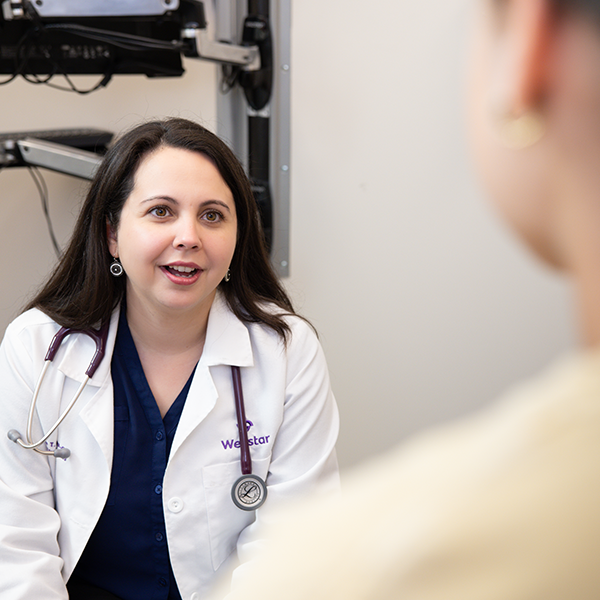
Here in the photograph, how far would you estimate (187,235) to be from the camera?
4.13 feet

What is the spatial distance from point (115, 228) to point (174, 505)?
0.55 meters

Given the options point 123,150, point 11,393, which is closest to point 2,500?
point 11,393

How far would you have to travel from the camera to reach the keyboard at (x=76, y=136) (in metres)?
1.80

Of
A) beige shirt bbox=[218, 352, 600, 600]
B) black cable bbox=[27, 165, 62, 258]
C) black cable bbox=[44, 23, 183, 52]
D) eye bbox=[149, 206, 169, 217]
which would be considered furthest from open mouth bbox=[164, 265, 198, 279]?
beige shirt bbox=[218, 352, 600, 600]

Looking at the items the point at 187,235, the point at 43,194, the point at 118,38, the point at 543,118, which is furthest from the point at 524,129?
the point at 43,194

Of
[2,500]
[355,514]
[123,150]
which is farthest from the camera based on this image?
[123,150]

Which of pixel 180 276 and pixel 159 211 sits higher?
pixel 159 211

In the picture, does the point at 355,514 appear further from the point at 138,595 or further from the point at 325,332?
the point at 325,332

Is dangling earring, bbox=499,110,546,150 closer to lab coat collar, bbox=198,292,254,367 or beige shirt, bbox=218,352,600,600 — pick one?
beige shirt, bbox=218,352,600,600

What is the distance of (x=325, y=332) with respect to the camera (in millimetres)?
2258

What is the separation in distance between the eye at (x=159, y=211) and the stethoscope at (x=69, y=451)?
0.26 metres

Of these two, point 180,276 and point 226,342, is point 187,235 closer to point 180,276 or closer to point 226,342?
point 180,276

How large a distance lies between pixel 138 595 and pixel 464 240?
1.39 meters

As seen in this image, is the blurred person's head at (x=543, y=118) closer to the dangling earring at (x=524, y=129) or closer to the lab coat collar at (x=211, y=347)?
the dangling earring at (x=524, y=129)
